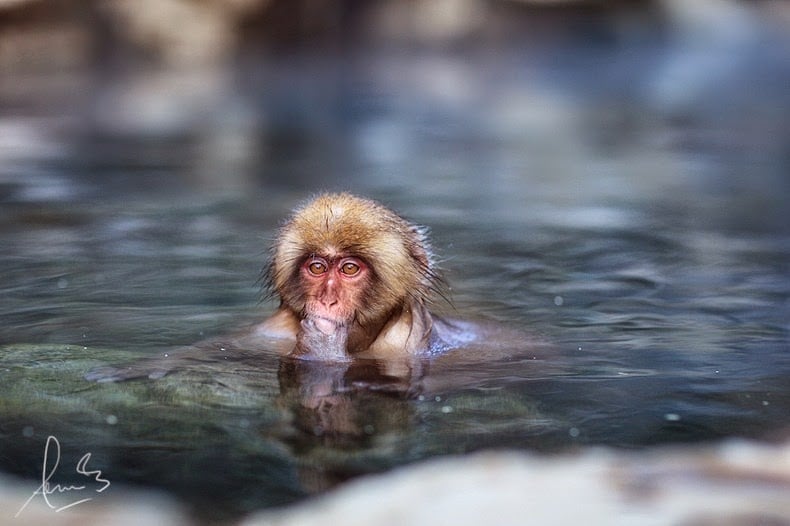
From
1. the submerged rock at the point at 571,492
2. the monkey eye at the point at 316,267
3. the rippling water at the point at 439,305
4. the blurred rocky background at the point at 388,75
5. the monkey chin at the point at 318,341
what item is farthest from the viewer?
the blurred rocky background at the point at 388,75

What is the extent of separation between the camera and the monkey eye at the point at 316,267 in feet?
15.7

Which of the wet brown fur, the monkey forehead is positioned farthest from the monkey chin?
the monkey forehead

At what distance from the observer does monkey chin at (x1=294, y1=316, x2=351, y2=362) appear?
4.67 meters

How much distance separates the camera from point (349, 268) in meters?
4.84

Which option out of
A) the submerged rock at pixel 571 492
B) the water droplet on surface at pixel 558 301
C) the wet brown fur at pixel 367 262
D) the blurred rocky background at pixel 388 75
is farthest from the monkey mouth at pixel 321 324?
the blurred rocky background at pixel 388 75

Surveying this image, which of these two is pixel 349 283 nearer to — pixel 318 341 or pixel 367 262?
pixel 367 262

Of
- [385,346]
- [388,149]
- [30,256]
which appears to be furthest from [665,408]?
[388,149]

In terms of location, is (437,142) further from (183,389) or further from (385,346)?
(183,389)

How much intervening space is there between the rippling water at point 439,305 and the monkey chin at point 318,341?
20 centimetres
